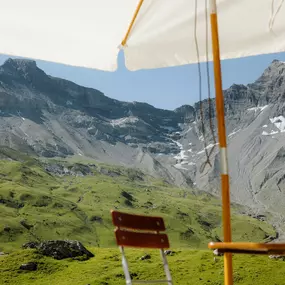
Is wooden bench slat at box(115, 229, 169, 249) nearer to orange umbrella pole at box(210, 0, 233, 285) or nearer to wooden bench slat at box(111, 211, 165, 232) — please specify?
wooden bench slat at box(111, 211, 165, 232)

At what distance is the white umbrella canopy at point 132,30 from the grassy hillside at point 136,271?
183 feet

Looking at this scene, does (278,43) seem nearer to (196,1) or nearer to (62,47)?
(196,1)

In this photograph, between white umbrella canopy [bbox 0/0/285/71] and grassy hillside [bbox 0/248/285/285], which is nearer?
white umbrella canopy [bbox 0/0/285/71]

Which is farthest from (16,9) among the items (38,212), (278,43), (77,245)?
(38,212)

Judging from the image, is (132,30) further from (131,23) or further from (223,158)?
(223,158)

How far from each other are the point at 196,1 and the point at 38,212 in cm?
19566

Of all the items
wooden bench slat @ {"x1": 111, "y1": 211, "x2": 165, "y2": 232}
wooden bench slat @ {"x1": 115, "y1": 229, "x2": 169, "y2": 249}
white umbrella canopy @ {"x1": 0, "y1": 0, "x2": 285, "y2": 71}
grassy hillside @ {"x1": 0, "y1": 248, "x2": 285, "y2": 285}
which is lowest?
grassy hillside @ {"x1": 0, "y1": 248, "x2": 285, "y2": 285}

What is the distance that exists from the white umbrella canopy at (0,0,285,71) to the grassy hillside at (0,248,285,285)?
183ft

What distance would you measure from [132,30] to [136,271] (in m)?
62.5

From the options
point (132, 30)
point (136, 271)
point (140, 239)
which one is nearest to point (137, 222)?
point (140, 239)

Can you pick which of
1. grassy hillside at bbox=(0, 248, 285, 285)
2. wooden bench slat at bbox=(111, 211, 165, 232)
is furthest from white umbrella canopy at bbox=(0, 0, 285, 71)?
grassy hillside at bbox=(0, 248, 285, 285)

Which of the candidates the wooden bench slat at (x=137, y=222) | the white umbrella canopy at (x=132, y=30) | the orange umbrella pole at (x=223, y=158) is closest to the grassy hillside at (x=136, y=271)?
the white umbrella canopy at (x=132, y=30)

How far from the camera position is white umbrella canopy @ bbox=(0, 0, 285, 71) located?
21.2ft

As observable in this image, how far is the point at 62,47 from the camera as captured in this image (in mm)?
6734
